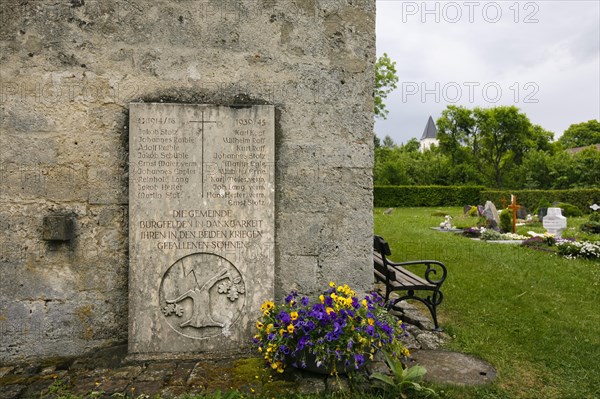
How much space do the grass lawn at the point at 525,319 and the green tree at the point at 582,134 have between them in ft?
158

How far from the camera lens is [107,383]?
2.86 meters

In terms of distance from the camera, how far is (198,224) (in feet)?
10.8

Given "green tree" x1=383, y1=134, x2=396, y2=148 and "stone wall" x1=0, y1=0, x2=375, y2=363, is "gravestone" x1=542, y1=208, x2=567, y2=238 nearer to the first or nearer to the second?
"stone wall" x1=0, y1=0, x2=375, y2=363

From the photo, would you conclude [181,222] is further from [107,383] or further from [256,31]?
[256,31]

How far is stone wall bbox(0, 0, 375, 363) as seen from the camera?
332 centimetres

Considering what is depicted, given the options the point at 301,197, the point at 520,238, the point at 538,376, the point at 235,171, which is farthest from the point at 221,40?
the point at 520,238

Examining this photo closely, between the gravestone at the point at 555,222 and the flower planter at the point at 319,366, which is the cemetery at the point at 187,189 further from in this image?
the gravestone at the point at 555,222

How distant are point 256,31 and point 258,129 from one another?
0.85 m

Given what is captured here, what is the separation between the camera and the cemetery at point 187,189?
3.27 meters

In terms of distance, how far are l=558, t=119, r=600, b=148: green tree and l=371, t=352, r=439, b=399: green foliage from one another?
5348cm

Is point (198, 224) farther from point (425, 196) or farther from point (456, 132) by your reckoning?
point (456, 132)

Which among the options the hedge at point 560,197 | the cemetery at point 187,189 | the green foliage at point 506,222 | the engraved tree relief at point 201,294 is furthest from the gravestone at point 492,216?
the engraved tree relief at point 201,294

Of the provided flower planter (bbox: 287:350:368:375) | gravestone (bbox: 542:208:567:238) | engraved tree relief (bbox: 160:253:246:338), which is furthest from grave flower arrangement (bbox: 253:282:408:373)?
gravestone (bbox: 542:208:567:238)

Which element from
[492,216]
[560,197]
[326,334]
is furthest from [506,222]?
[326,334]
